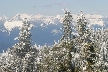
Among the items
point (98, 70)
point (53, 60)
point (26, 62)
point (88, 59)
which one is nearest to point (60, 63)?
point (53, 60)

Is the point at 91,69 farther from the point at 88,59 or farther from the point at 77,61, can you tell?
the point at 77,61

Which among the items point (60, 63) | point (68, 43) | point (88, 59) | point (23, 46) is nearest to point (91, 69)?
point (88, 59)

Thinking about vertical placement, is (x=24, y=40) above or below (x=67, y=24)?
below

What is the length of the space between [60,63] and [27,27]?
23.7 metres

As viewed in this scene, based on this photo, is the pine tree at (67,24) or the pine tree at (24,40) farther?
the pine tree at (67,24)

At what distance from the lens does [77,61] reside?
169ft

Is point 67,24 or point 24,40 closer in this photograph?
point 24,40

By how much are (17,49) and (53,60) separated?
947 inches

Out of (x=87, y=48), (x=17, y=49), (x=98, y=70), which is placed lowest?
(x=98, y=70)

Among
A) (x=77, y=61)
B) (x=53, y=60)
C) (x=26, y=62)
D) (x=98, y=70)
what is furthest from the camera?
(x=26, y=62)

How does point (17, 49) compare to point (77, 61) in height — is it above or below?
above

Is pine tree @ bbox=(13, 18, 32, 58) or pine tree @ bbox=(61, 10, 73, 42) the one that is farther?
pine tree @ bbox=(61, 10, 73, 42)

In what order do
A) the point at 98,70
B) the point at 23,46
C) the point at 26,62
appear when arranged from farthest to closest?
the point at 23,46 < the point at 26,62 < the point at 98,70

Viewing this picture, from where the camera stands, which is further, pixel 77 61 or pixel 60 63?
pixel 77 61
